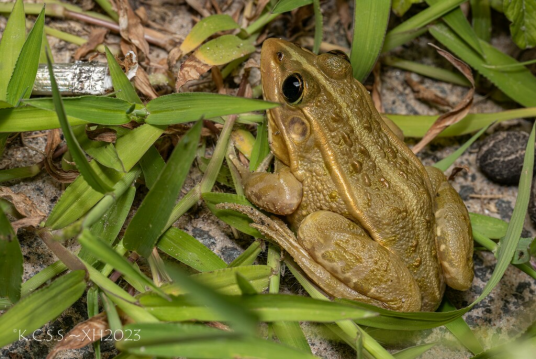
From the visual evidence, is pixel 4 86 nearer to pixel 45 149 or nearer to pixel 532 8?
pixel 45 149

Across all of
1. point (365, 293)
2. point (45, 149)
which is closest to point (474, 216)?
point (365, 293)

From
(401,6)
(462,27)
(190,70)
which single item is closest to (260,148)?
(190,70)

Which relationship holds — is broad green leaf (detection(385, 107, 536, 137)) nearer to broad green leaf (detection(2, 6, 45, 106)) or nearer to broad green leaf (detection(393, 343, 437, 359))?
broad green leaf (detection(393, 343, 437, 359))

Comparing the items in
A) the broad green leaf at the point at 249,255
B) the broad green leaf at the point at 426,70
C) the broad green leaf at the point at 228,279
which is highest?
the broad green leaf at the point at 426,70

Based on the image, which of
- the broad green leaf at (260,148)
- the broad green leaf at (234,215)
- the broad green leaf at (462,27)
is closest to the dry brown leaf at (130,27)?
the broad green leaf at (260,148)

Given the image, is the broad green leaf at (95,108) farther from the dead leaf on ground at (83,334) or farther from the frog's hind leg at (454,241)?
the frog's hind leg at (454,241)
